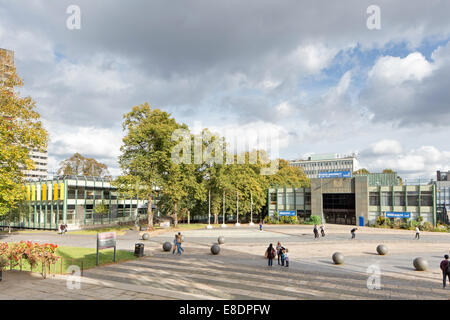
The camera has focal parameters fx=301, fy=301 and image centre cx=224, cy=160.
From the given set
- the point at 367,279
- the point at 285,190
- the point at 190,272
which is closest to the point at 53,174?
the point at 285,190

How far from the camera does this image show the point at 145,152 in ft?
145

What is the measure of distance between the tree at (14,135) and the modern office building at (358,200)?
45.6 meters

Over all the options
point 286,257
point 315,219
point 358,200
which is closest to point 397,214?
point 358,200

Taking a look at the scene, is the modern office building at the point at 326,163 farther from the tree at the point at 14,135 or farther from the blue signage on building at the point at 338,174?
the tree at the point at 14,135

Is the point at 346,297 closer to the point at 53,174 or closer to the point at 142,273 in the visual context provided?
the point at 142,273

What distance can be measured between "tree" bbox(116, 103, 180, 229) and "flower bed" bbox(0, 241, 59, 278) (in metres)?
24.0

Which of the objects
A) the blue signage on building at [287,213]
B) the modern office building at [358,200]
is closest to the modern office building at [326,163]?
the modern office building at [358,200]

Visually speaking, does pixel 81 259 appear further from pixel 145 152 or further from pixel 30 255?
pixel 145 152

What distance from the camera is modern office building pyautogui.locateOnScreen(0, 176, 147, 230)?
172 ft

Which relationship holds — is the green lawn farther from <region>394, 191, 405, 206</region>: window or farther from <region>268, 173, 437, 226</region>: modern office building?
<region>394, 191, 405, 206</region>: window

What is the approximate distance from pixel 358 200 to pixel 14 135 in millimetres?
51865

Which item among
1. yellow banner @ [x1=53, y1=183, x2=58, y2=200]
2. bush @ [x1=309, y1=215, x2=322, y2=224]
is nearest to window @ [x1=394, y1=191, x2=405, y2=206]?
bush @ [x1=309, y1=215, x2=322, y2=224]

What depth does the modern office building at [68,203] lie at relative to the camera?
5253 centimetres
